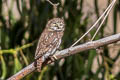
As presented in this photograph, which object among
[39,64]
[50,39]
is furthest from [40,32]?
[39,64]

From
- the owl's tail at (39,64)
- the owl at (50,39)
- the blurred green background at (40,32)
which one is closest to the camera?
the owl's tail at (39,64)

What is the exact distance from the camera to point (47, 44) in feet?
13.9

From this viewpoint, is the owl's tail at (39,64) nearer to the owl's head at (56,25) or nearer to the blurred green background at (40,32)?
the owl's head at (56,25)

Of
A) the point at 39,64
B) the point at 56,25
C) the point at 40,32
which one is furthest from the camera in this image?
the point at 40,32

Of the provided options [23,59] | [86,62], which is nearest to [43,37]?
[23,59]

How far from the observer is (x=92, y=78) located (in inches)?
215

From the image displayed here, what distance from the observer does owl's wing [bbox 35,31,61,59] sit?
160 inches

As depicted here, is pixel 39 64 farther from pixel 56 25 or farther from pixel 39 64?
pixel 56 25

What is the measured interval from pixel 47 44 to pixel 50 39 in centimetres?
10

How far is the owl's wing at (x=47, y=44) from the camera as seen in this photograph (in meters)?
4.08

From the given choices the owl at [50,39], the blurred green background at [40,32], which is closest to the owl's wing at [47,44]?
the owl at [50,39]

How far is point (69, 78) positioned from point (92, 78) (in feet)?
1.25

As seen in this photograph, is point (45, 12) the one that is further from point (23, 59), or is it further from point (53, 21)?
point (53, 21)

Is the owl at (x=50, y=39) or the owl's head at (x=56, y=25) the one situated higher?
the owl's head at (x=56, y=25)
